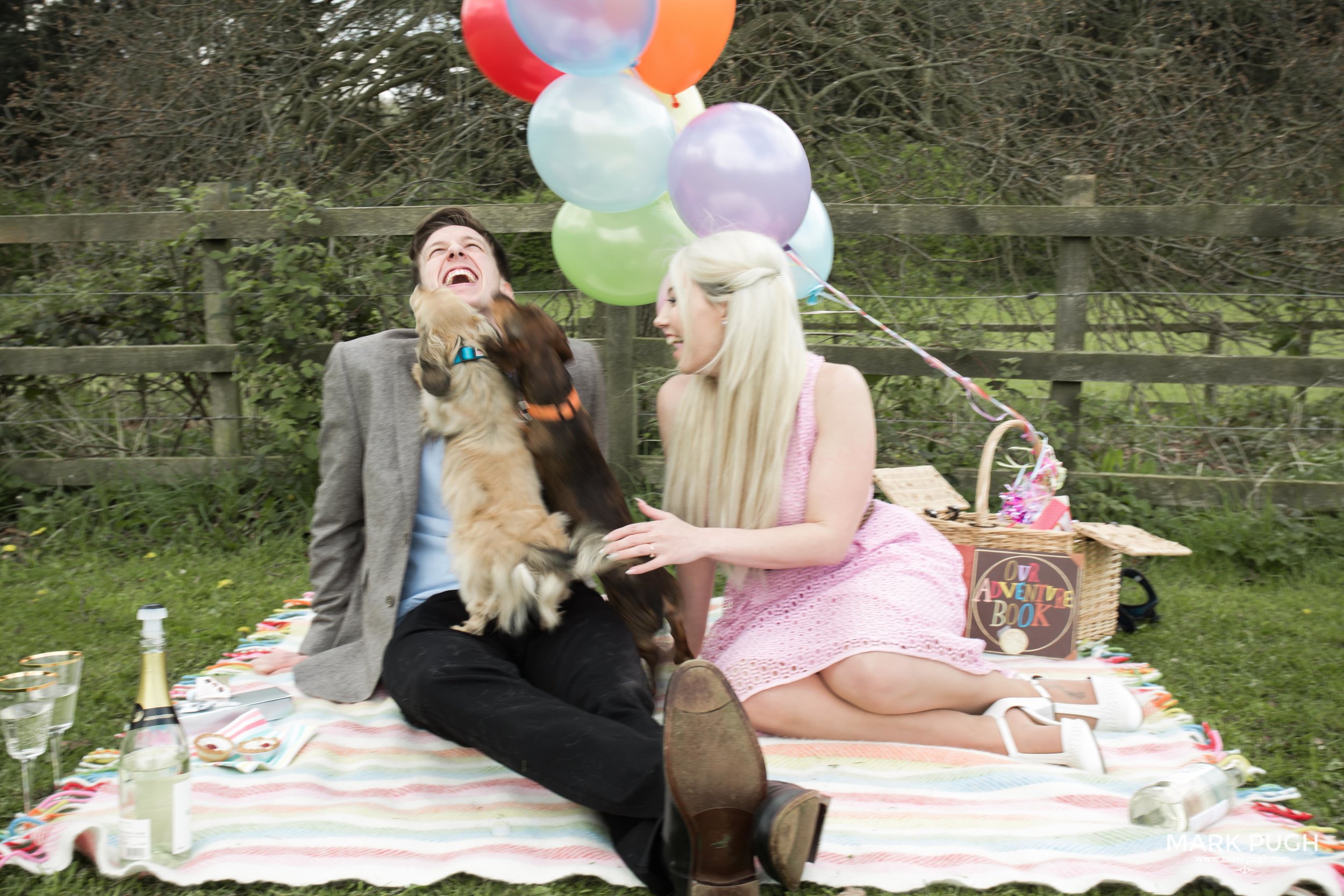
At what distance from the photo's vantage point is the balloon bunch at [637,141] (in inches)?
107

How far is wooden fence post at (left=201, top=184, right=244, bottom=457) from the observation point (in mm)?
4422

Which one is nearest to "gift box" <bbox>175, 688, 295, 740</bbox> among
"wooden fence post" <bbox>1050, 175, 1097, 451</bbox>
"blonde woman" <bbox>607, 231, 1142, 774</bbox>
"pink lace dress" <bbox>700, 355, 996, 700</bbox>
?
"blonde woman" <bbox>607, 231, 1142, 774</bbox>

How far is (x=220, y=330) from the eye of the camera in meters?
4.48

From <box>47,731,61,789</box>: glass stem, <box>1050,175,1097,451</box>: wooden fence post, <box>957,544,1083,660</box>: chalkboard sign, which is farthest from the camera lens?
<box>1050,175,1097,451</box>: wooden fence post

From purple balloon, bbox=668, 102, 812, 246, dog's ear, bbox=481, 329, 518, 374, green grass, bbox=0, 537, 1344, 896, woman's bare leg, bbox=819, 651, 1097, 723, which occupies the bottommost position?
green grass, bbox=0, 537, 1344, 896

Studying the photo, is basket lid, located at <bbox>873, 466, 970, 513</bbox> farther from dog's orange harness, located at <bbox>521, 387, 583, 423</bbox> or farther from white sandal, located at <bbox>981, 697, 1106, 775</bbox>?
dog's orange harness, located at <bbox>521, 387, 583, 423</bbox>

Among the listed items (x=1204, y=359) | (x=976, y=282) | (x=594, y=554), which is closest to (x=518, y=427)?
(x=594, y=554)

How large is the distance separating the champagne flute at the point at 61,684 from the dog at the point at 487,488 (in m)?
0.82

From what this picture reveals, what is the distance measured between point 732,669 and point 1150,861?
0.98 metres

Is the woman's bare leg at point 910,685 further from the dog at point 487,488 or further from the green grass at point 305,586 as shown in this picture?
the dog at point 487,488

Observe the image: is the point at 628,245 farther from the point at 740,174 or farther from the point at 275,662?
the point at 275,662

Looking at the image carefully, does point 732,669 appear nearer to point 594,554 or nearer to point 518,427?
point 594,554

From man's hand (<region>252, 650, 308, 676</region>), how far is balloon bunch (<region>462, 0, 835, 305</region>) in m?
1.49

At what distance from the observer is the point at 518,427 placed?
2.32 meters
